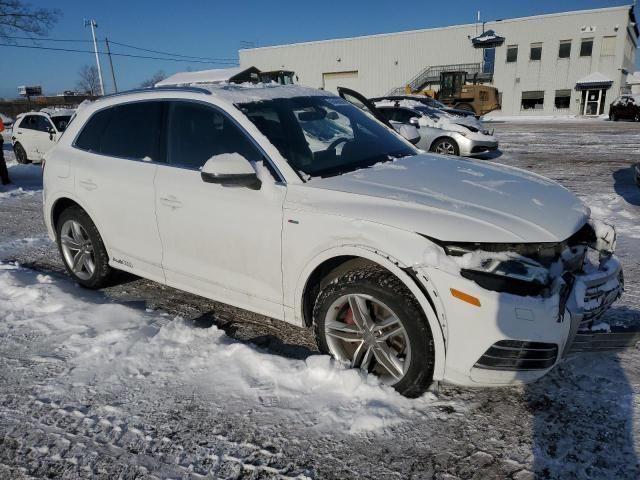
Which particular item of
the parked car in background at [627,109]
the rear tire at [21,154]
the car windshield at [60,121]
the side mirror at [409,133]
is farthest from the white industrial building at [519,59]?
the side mirror at [409,133]

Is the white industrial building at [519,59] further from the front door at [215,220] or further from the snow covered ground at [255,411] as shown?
the snow covered ground at [255,411]

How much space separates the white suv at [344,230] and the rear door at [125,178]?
0.05 ft

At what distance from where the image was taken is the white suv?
2338 mm

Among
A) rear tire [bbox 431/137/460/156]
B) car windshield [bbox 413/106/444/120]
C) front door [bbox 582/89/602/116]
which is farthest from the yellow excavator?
rear tire [bbox 431/137/460/156]

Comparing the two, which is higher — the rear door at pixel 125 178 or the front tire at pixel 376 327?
the rear door at pixel 125 178

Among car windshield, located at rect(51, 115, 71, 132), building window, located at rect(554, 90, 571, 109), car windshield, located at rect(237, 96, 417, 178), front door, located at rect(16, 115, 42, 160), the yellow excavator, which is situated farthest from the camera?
building window, located at rect(554, 90, 571, 109)

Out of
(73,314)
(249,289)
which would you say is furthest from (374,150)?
(73,314)

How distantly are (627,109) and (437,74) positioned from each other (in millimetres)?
20880

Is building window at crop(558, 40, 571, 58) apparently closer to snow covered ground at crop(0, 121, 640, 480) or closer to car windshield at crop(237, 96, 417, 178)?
snow covered ground at crop(0, 121, 640, 480)

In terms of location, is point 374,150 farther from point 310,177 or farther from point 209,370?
point 209,370

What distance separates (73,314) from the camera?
146 inches

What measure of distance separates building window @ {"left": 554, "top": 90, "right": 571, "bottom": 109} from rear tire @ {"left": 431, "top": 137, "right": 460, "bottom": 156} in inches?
1318

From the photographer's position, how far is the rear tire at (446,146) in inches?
458

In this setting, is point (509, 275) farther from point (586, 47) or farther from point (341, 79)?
point (341, 79)
